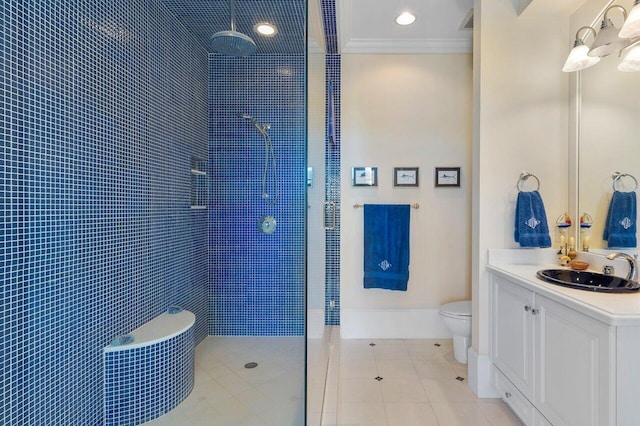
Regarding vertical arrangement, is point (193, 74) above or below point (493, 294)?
above

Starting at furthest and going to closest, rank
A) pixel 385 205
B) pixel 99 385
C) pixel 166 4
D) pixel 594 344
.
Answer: pixel 385 205, pixel 166 4, pixel 99 385, pixel 594 344

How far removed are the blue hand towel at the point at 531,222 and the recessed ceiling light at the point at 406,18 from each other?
162 cm

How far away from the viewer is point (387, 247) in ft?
8.65

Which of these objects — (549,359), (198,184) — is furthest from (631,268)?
(198,184)

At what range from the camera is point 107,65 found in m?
1.34

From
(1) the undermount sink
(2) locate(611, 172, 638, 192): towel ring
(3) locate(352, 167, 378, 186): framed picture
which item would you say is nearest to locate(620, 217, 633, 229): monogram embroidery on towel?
(2) locate(611, 172, 638, 192): towel ring

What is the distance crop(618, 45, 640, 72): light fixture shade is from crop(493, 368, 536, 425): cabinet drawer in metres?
1.74

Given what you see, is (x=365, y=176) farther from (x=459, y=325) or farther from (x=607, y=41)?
(x=607, y=41)

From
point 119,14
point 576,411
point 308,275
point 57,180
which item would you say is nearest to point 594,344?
point 576,411

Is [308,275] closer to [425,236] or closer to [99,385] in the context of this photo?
[99,385]

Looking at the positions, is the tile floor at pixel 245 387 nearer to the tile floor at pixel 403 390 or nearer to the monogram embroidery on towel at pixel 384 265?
the tile floor at pixel 403 390

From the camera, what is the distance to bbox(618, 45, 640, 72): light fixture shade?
137cm

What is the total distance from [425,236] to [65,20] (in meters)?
2.73

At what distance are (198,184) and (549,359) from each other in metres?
2.12
